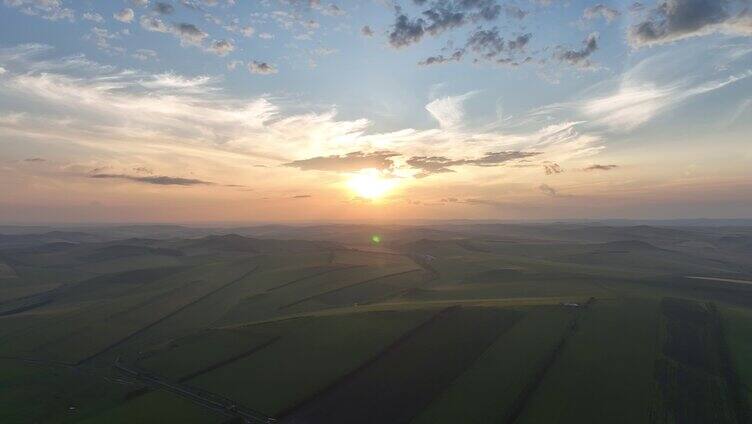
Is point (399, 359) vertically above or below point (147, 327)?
above

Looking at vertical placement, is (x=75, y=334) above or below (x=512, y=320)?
below

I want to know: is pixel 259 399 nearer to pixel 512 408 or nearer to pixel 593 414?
pixel 512 408

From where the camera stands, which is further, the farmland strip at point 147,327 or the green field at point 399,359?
the farmland strip at point 147,327

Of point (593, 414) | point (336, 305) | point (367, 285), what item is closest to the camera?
point (593, 414)

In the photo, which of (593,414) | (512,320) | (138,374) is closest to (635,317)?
(512,320)

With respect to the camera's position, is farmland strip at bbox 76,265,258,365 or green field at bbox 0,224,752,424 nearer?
green field at bbox 0,224,752,424

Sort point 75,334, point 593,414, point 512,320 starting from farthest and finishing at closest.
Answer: point 75,334
point 512,320
point 593,414

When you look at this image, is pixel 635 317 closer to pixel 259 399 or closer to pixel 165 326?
pixel 259 399

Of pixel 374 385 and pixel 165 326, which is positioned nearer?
pixel 374 385

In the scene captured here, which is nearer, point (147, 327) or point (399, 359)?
point (399, 359)
